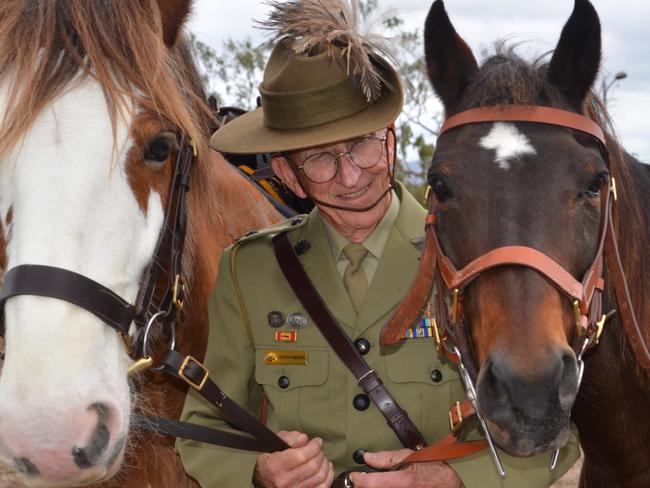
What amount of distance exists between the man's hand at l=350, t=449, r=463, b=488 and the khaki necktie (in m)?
0.57

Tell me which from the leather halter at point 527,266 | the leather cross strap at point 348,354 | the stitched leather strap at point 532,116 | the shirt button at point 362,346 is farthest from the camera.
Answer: the shirt button at point 362,346

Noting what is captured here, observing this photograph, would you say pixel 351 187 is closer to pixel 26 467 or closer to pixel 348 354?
pixel 348 354

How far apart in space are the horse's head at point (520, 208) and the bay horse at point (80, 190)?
948mm

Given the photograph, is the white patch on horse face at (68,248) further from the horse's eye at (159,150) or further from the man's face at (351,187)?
the man's face at (351,187)

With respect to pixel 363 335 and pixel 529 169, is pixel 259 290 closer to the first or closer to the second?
pixel 363 335

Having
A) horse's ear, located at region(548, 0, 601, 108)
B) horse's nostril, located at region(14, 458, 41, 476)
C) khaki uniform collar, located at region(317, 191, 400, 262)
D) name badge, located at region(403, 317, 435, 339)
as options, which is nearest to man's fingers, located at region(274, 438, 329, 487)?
name badge, located at region(403, 317, 435, 339)

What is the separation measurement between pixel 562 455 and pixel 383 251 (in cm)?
92

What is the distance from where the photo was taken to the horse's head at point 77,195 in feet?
7.09

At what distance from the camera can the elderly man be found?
109 inches

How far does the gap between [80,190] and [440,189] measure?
3.60 feet

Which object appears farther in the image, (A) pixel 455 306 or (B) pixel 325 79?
(B) pixel 325 79

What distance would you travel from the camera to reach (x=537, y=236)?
235cm

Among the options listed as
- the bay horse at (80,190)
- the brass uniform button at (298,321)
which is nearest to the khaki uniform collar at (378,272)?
the brass uniform button at (298,321)

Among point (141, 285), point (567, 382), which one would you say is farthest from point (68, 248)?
point (567, 382)
